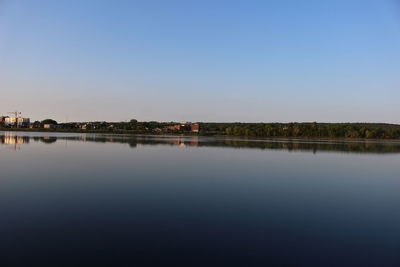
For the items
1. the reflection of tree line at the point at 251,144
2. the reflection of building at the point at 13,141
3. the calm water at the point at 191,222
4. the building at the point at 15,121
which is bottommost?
the calm water at the point at 191,222

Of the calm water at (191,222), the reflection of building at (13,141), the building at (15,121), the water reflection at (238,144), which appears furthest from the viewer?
the building at (15,121)

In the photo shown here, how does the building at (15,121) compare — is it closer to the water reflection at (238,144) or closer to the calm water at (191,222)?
the water reflection at (238,144)

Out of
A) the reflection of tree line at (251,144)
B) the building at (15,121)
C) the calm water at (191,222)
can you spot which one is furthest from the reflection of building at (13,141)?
the building at (15,121)

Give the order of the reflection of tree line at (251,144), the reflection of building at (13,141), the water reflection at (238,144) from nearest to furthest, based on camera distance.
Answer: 1. the reflection of building at (13,141)
2. the water reflection at (238,144)
3. the reflection of tree line at (251,144)

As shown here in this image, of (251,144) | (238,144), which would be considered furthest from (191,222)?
(251,144)

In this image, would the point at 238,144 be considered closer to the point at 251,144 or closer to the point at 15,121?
the point at 251,144

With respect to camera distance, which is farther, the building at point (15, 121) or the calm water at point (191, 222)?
the building at point (15, 121)

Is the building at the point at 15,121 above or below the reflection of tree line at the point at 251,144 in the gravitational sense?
above

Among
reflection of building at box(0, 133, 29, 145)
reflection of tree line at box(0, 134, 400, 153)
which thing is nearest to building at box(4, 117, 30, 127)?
reflection of tree line at box(0, 134, 400, 153)

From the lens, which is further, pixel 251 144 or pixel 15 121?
pixel 15 121

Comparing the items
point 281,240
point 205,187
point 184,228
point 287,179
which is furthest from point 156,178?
point 281,240

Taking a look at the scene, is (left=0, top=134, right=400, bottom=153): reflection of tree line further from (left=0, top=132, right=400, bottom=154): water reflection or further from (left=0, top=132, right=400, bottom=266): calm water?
(left=0, top=132, right=400, bottom=266): calm water

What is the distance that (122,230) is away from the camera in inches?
287

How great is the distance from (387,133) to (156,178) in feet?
315
